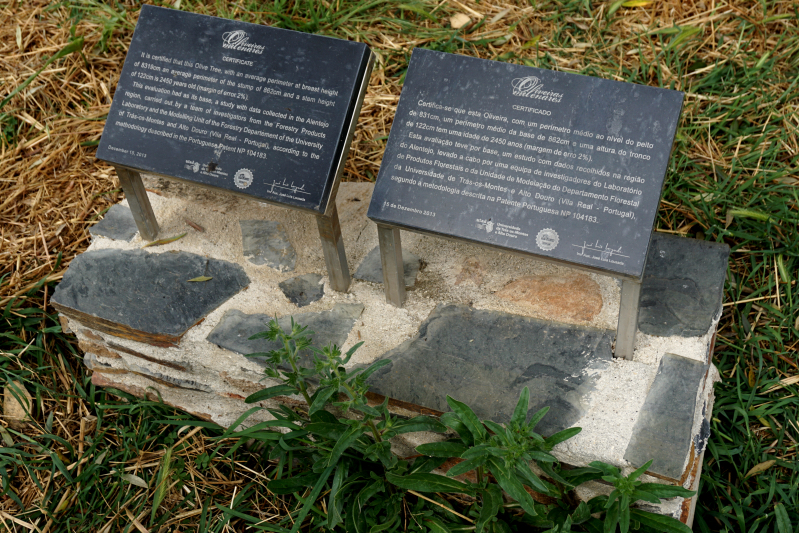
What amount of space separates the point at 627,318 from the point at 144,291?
5.68 feet

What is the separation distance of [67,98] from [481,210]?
2688 mm

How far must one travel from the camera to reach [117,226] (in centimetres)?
295

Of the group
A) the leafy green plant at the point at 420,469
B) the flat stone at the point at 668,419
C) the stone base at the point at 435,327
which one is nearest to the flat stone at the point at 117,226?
the stone base at the point at 435,327

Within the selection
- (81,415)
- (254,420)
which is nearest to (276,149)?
(254,420)

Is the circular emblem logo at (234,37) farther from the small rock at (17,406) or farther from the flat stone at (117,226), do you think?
the small rock at (17,406)

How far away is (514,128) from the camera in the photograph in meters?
2.13

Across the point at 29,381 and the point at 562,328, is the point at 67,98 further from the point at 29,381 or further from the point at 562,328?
the point at 562,328

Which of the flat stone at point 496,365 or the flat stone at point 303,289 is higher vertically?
the flat stone at point 303,289

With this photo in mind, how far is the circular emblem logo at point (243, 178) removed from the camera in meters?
2.35

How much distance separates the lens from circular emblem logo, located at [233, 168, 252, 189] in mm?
2350

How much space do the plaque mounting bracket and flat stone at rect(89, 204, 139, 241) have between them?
1.13 metres

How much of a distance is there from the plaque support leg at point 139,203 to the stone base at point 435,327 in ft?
0.20
